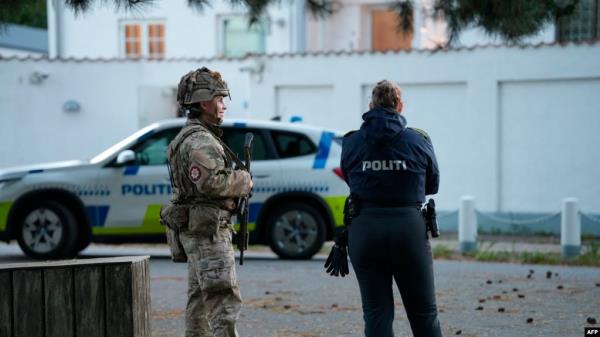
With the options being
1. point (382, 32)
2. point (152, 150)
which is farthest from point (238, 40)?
point (152, 150)

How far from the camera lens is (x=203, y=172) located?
641 centimetres

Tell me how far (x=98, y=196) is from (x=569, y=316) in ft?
23.1

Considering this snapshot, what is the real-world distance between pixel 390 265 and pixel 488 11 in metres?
5.43

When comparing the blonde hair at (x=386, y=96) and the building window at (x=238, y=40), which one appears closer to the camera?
the blonde hair at (x=386, y=96)

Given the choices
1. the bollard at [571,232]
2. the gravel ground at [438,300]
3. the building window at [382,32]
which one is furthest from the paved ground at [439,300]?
the building window at [382,32]

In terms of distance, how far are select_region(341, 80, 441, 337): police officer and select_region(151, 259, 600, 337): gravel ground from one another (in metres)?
2.40

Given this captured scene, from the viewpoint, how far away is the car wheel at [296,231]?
15.1 metres

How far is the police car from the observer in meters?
15.0

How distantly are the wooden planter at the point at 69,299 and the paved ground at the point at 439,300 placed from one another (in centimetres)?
277

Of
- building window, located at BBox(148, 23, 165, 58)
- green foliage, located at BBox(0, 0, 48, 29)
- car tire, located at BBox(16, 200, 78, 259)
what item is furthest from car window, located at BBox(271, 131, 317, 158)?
building window, located at BBox(148, 23, 165, 58)

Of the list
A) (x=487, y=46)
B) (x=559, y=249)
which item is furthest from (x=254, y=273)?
(x=487, y=46)

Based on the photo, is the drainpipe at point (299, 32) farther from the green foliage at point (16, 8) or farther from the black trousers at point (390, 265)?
the black trousers at point (390, 265)

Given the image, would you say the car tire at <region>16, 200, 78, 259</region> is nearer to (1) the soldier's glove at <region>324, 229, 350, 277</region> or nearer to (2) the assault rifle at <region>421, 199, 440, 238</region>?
(1) the soldier's glove at <region>324, 229, 350, 277</region>

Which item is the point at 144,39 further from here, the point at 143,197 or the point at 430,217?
the point at 430,217
